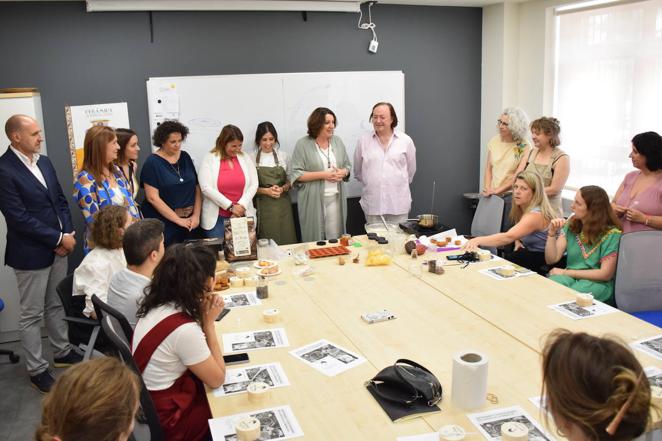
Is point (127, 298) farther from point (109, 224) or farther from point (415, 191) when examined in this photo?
point (415, 191)

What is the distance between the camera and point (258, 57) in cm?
514

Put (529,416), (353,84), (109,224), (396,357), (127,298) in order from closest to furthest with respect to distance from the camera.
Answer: (529,416), (396,357), (127,298), (109,224), (353,84)

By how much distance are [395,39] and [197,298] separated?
414 cm

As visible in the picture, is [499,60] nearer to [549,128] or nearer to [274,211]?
[549,128]

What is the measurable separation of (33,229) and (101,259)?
73cm

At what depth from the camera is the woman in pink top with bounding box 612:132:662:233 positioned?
3679 millimetres

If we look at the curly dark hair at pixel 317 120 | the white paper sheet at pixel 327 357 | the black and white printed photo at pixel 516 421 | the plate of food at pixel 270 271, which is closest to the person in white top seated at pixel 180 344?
the white paper sheet at pixel 327 357

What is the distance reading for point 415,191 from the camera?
5.98m

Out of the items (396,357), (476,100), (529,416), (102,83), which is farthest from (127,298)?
(476,100)

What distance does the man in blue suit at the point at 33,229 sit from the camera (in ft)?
11.5

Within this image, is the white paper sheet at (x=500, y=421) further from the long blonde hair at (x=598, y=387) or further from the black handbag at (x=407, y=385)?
the long blonde hair at (x=598, y=387)

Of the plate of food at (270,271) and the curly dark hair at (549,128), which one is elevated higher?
→ the curly dark hair at (549,128)

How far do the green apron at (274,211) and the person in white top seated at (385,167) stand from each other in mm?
712

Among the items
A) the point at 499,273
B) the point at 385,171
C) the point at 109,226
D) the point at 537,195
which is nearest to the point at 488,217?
the point at 537,195
